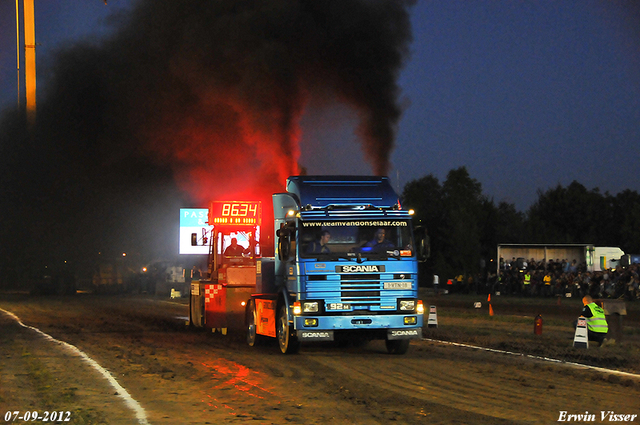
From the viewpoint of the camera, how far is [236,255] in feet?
69.3

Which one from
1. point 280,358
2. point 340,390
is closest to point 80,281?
point 280,358

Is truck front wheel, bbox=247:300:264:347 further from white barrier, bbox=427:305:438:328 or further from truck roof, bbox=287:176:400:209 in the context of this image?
white barrier, bbox=427:305:438:328

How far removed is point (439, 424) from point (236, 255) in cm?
1343

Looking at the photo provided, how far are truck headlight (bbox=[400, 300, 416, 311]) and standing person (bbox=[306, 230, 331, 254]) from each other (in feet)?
5.54

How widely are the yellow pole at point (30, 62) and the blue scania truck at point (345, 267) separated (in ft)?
45.9

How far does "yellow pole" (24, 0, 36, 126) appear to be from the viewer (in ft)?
82.9

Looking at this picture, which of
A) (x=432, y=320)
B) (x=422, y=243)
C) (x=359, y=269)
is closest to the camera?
(x=359, y=269)

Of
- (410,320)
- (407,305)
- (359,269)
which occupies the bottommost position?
(410,320)

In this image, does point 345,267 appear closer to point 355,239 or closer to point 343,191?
point 355,239

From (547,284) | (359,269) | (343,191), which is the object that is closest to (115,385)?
(359,269)

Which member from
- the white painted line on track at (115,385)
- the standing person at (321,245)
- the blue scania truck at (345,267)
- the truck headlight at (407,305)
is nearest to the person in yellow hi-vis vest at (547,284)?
the blue scania truck at (345,267)

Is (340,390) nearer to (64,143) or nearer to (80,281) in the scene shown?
(64,143)

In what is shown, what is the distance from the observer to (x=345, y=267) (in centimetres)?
1384

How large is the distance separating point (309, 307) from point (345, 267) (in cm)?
97
